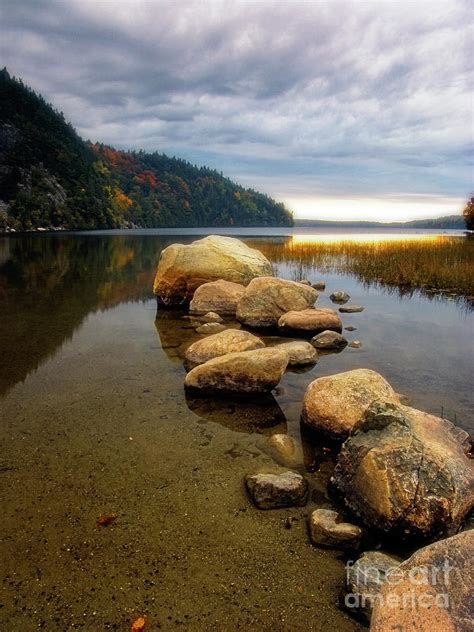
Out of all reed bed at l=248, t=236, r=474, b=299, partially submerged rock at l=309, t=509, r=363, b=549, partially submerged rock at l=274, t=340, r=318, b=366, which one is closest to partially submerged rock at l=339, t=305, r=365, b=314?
partially submerged rock at l=274, t=340, r=318, b=366

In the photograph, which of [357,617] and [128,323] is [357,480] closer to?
[357,617]

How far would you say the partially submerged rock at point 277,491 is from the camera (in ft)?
11.9

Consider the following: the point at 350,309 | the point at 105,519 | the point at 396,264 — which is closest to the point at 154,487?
the point at 105,519

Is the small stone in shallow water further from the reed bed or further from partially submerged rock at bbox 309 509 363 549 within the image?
the reed bed

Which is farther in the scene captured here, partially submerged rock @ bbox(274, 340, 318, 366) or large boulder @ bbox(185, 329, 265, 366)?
partially submerged rock @ bbox(274, 340, 318, 366)

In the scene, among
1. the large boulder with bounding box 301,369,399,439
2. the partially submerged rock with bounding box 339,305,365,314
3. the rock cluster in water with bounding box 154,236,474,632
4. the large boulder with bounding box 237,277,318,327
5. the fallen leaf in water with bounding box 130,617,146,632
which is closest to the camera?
the rock cluster in water with bounding box 154,236,474,632

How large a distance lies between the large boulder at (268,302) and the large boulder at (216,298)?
3.17ft

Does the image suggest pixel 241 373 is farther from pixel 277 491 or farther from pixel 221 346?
pixel 277 491

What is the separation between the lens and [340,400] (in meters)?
4.73

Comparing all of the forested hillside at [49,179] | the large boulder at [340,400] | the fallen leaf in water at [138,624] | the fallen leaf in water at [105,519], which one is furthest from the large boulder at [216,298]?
the forested hillside at [49,179]

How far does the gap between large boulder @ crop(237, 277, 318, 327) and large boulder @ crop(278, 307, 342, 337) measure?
0.62 metres

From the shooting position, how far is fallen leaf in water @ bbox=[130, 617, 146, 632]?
8.18 feet

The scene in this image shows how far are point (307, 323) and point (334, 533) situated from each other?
6.43 meters

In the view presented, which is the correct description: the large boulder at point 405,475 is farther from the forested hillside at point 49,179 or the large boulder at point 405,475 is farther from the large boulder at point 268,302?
the forested hillside at point 49,179
